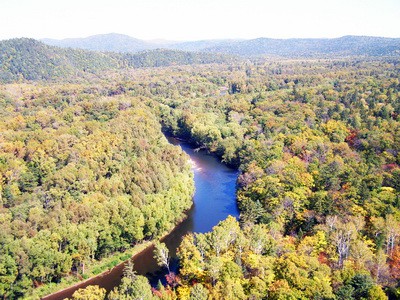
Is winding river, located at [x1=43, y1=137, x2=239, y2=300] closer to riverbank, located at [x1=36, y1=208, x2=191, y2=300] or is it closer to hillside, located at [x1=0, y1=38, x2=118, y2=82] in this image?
riverbank, located at [x1=36, y1=208, x2=191, y2=300]

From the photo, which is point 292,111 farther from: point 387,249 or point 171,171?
point 387,249

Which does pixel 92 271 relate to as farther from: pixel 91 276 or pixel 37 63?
pixel 37 63

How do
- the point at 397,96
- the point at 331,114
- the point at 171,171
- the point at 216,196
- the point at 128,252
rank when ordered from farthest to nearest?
the point at 397,96 → the point at 331,114 → the point at 216,196 → the point at 171,171 → the point at 128,252

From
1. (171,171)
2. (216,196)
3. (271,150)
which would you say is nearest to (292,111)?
(271,150)

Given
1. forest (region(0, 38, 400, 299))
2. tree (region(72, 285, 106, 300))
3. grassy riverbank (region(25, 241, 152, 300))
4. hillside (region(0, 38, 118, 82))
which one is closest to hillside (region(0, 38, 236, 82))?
hillside (region(0, 38, 118, 82))

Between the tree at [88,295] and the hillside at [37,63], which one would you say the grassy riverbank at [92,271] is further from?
the hillside at [37,63]

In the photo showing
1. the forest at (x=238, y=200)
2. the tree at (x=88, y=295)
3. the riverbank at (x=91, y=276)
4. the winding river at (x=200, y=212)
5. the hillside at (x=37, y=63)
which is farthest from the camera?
the hillside at (x=37, y=63)

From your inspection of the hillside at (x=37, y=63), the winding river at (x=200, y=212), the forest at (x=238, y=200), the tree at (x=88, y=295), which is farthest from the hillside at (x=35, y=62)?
the tree at (x=88, y=295)
